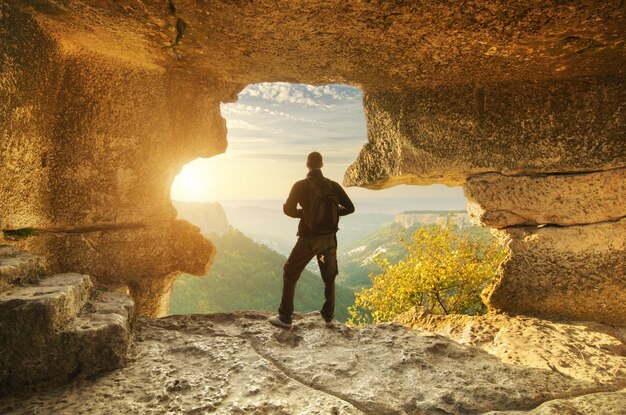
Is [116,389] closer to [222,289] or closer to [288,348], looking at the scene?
[288,348]

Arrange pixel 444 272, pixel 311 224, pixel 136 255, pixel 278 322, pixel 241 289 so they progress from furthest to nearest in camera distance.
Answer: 1. pixel 241 289
2. pixel 444 272
3. pixel 136 255
4. pixel 278 322
5. pixel 311 224

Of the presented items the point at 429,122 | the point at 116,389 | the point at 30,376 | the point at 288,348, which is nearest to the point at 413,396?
the point at 288,348

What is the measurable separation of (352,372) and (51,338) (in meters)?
2.56

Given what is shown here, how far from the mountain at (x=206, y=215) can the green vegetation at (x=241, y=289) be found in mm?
63512

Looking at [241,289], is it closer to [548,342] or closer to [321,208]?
[321,208]

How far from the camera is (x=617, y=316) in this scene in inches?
178

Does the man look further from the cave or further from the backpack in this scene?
the cave

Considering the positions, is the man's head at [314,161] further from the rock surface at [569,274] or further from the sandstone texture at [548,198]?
the rock surface at [569,274]

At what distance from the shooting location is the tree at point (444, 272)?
32.5 ft

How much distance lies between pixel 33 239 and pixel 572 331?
653 centimetres

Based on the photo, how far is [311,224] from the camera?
165 inches

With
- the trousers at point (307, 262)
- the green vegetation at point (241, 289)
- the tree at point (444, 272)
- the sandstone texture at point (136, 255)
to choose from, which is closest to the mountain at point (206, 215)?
the green vegetation at point (241, 289)

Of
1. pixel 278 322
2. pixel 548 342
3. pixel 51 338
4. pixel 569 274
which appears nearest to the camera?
pixel 51 338

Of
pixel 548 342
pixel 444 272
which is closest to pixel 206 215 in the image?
pixel 444 272
